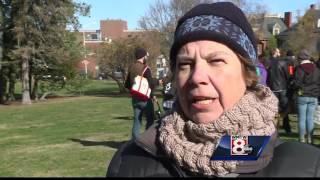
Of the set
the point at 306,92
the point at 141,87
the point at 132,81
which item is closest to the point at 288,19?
the point at 306,92

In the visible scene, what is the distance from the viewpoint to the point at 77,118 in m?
18.2

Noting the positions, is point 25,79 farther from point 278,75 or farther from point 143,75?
point 143,75

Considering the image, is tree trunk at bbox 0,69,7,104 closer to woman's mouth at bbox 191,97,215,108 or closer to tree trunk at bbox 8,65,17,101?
tree trunk at bbox 8,65,17,101

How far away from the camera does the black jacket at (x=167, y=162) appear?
1.70 meters

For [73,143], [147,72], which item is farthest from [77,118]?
[147,72]

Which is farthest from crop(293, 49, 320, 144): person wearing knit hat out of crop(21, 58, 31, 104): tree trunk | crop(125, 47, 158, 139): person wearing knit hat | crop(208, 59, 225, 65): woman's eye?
crop(21, 58, 31, 104): tree trunk

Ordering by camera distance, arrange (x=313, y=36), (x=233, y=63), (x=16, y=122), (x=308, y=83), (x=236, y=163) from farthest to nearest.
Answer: (x=313, y=36)
(x=16, y=122)
(x=308, y=83)
(x=233, y=63)
(x=236, y=163)

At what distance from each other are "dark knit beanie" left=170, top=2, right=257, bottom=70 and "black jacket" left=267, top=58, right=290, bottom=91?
9176 mm

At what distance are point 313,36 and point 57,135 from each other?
157 feet

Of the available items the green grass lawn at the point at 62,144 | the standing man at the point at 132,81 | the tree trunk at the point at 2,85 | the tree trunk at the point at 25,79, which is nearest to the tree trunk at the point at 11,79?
the tree trunk at the point at 2,85

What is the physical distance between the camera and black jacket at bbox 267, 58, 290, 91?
10.9m

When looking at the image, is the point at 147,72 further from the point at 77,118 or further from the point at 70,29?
the point at 70,29

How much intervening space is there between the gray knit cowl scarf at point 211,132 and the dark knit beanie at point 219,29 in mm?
185

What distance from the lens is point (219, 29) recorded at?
70.5 inches
